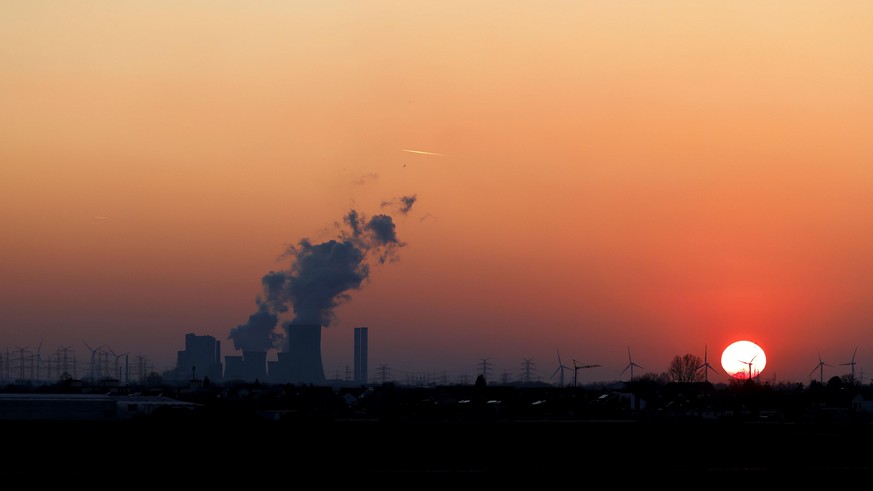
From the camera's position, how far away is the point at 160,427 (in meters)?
55.5

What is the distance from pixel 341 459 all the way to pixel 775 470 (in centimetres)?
1845

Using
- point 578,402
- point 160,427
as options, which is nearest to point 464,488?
point 160,427

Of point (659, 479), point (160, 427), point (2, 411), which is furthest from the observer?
point (2, 411)

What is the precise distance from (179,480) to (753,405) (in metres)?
78.4

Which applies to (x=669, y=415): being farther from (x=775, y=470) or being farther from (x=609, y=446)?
(x=775, y=470)

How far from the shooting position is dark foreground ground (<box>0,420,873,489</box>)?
40875 millimetres

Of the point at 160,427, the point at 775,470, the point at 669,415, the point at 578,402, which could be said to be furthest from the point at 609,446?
the point at 578,402

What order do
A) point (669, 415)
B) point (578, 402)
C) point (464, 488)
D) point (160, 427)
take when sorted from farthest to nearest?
point (578, 402) < point (669, 415) < point (160, 427) < point (464, 488)

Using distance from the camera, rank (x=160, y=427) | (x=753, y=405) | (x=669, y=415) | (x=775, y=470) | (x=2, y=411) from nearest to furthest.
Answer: (x=775, y=470) → (x=160, y=427) → (x=2, y=411) → (x=669, y=415) → (x=753, y=405)

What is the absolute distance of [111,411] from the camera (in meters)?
86.4

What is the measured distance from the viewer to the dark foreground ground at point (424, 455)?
40875mm

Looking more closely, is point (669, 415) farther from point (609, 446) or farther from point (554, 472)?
point (554, 472)

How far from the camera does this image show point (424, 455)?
50688 millimetres

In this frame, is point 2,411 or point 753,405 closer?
point 2,411
